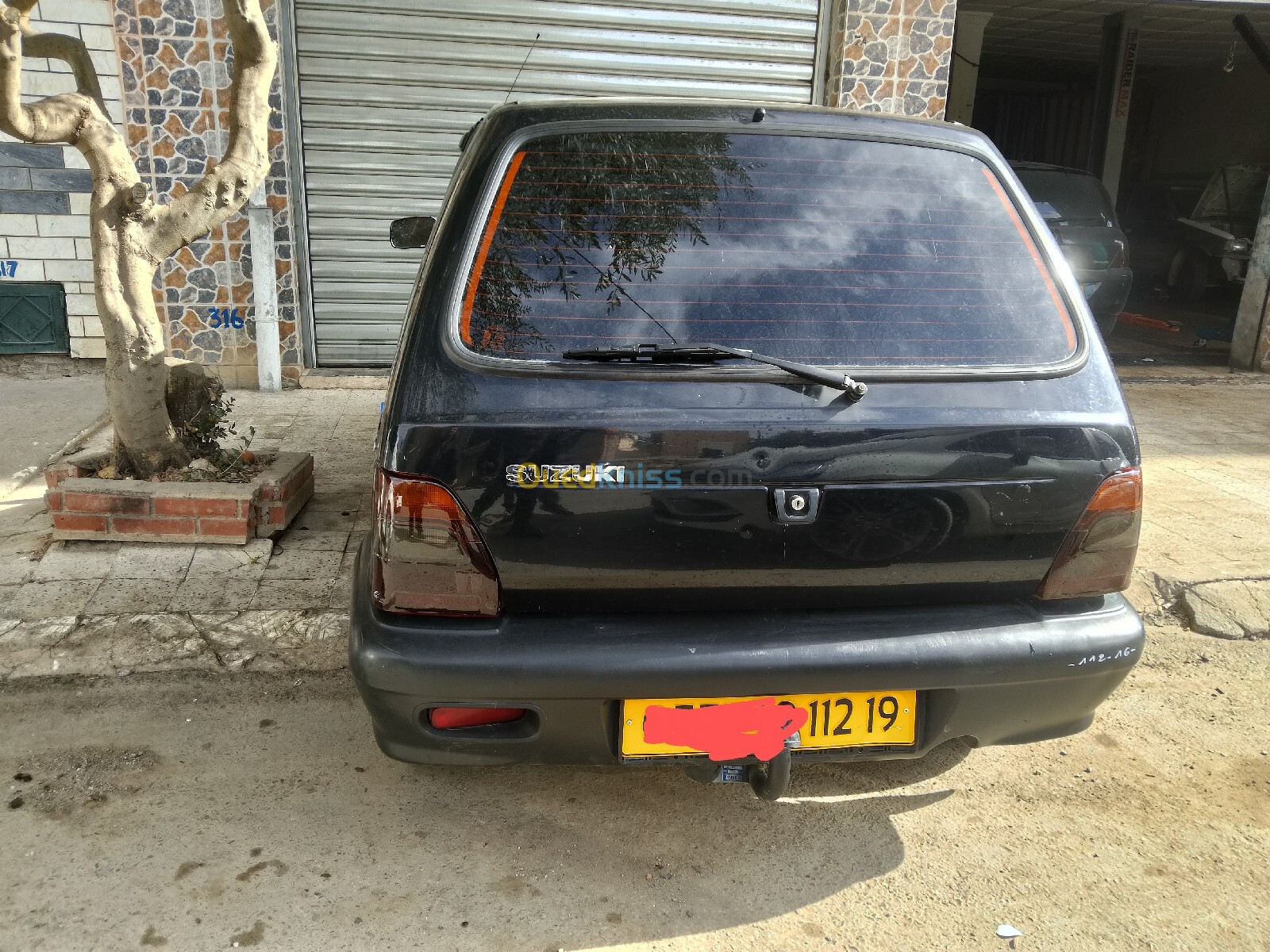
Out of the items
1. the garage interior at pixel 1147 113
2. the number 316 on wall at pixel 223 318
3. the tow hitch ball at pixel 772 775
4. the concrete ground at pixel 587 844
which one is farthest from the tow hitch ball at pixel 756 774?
the garage interior at pixel 1147 113

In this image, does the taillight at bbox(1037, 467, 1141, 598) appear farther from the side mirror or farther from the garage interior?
the garage interior

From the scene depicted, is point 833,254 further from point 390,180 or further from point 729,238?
point 390,180

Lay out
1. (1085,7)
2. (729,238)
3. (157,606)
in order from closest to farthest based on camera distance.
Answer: (729,238)
(157,606)
(1085,7)

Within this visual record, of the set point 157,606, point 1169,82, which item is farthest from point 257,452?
point 1169,82

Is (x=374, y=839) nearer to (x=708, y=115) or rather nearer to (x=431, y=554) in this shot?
(x=431, y=554)

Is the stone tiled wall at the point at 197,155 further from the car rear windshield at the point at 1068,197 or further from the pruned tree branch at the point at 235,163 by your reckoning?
the car rear windshield at the point at 1068,197

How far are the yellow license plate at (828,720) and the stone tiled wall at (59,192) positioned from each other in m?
6.09

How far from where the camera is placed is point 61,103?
3.75m

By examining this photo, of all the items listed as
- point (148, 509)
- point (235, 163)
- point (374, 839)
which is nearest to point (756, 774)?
point (374, 839)

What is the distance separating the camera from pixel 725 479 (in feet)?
6.96

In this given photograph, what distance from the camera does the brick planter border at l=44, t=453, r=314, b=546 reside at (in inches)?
151

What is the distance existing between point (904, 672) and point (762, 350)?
76 cm

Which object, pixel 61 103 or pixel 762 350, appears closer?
pixel 762 350

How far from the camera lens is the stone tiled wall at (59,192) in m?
6.60
